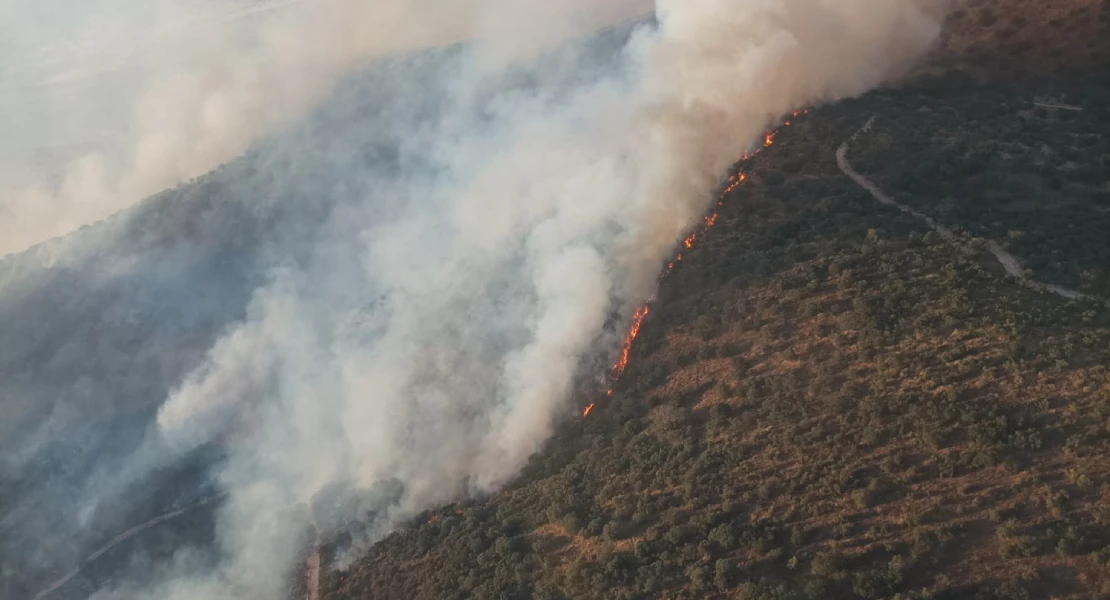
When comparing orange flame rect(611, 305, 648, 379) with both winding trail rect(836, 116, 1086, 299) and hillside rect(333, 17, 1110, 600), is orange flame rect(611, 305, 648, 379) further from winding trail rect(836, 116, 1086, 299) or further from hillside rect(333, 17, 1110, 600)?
winding trail rect(836, 116, 1086, 299)

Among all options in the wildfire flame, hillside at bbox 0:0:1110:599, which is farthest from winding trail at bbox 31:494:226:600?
the wildfire flame

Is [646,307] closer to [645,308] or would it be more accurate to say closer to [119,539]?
[645,308]

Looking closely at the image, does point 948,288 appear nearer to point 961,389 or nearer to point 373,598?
point 961,389

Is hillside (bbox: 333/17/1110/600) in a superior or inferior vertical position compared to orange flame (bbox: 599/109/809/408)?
inferior

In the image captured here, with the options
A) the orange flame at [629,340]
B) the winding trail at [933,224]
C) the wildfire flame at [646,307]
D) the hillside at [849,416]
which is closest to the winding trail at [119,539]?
the hillside at [849,416]

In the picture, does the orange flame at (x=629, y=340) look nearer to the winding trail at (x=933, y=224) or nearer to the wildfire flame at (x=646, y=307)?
the wildfire flame at (x=646, y=307)

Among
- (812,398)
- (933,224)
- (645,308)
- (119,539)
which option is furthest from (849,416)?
(119,539)

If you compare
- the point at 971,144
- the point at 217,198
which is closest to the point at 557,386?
the point at 971,144
